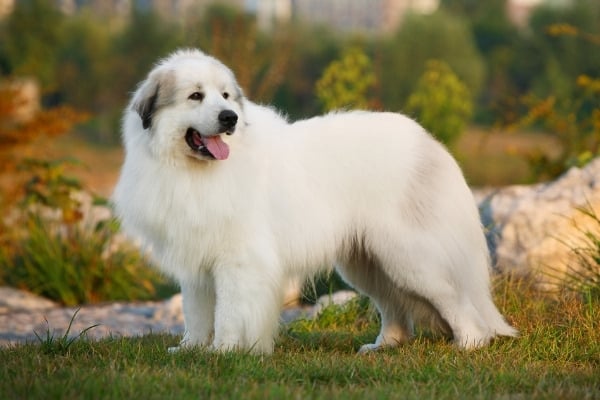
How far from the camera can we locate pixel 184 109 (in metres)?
4.75

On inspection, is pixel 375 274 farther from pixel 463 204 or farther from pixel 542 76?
pixel 542 76

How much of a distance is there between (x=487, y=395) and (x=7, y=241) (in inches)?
233

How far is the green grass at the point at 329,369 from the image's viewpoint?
12.5 feet

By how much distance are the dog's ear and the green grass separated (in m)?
1.26

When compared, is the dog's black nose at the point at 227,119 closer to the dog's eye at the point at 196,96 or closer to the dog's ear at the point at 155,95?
the dog's eye at the point at 196,96

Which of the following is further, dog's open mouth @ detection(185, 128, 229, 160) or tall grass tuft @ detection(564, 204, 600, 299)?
tall grass tuft @ detection(564, 204, 600, 299)

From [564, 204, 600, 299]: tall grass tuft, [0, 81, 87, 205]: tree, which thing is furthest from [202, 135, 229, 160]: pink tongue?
[0, 81, 87, 205]: tree

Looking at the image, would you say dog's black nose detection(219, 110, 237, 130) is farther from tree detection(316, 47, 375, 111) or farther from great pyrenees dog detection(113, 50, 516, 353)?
tree detection(316, 47, 375, 111)

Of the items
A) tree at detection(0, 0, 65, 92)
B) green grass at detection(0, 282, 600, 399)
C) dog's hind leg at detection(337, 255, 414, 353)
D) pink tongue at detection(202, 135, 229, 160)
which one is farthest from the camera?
tree at detection(0, 0, 65, 92)

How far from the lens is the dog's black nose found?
4.63 metres

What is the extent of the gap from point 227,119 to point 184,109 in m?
0.27

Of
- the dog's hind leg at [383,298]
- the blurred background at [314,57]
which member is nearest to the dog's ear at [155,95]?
the dog's hind leg at [383,298]

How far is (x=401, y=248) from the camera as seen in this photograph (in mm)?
5039

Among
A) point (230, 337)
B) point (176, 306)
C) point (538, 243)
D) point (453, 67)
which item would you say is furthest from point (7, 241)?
point (453, 67)
